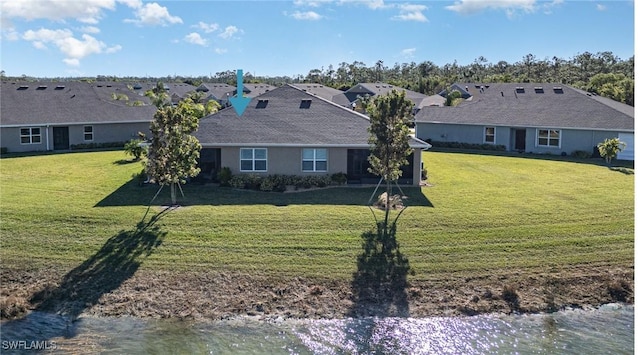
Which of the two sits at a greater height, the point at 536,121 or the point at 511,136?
the point at 536,121

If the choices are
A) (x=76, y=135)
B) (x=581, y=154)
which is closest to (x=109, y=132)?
(x=76, y=135)

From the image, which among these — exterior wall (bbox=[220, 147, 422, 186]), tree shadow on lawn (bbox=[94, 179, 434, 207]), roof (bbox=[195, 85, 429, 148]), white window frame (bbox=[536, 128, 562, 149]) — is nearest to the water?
tree shadow on lawn (bbox=[94, 179, 434, 207])

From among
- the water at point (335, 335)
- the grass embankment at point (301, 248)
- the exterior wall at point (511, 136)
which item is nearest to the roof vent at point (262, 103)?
the grass embankment at point (301, 248)

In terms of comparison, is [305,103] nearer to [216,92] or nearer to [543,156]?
[543,156]

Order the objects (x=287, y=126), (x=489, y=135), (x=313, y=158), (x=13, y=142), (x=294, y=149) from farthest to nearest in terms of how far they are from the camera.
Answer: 1. (x=489, y=135)
2. (x=13, y=142)
3. (x=287, y=126)
4. (x=313, y=158)
5. (x=294, y=149)

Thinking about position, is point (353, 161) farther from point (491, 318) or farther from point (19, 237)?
point (19, 237)

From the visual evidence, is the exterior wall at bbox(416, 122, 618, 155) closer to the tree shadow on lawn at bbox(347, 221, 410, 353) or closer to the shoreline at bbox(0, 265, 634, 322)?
the shoreline at bbox(0, 265, 634, 322)
